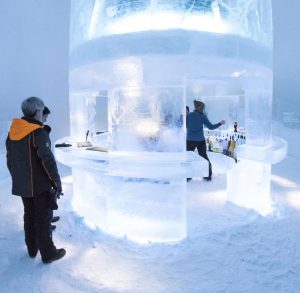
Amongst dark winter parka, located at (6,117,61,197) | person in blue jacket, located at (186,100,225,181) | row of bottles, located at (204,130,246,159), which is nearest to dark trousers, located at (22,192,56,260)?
dark winter parka, located at (6,117,61,197)

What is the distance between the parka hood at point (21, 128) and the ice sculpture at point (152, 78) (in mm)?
1022

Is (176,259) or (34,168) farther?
(176,259)

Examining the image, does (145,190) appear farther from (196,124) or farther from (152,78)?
(196,124)

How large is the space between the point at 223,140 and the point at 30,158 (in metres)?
6.72

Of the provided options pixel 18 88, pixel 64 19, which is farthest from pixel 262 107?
pixel 18 88

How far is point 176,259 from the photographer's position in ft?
9.62

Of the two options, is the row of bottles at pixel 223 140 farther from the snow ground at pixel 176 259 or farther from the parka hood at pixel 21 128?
the parka hood at pixel 21 128

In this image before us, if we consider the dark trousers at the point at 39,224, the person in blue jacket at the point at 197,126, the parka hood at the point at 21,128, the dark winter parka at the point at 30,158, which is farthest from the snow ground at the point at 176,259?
the person in blue jacket at the point at 197,126

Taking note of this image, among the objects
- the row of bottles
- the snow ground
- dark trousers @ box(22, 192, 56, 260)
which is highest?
the row of bottles

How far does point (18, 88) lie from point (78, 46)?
26571mm

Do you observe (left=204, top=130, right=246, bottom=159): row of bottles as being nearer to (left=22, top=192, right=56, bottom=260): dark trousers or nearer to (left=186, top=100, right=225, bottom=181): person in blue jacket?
(left=186, top=100, right=225, bottom=181): person in blue jacket

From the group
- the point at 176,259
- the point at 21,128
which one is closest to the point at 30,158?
the point at 21,128

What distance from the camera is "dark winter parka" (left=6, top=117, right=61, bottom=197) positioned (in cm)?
252

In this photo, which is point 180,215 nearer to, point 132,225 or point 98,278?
point 132,225
